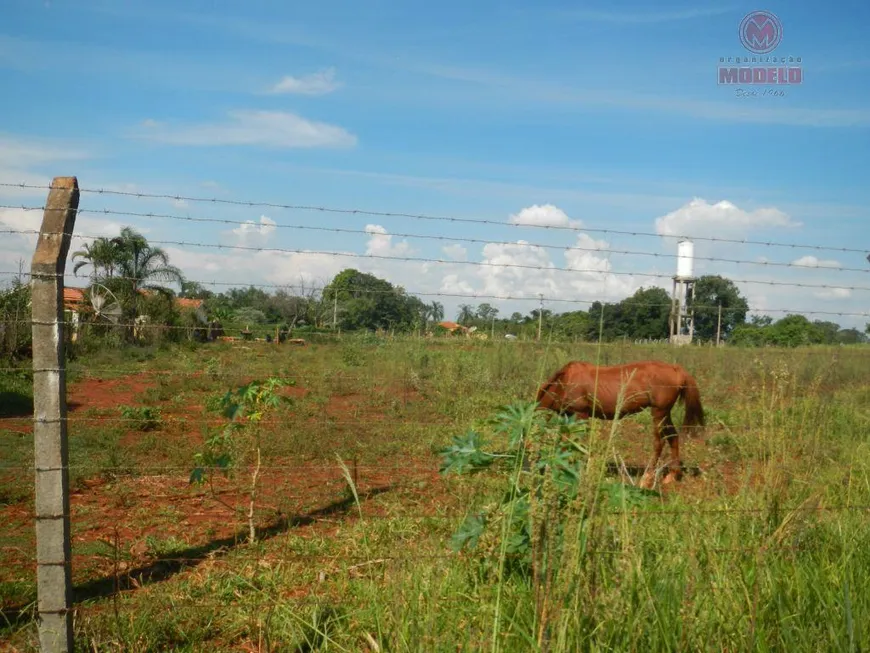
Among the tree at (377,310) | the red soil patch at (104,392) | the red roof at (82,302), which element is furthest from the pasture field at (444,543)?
the red soil patch at (104,392)

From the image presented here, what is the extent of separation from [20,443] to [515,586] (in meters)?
6.29

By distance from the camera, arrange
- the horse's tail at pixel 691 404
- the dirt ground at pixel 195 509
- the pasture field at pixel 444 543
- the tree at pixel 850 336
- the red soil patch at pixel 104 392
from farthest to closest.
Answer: the red soil patch at pixel 104 392 < the horse's tail at pixel 691 404 < the tree at pixel 850 336 < the dirt ground at pixel 195 509 < the pasture field at pixel 444 543

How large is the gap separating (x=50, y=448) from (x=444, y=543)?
1.98 meters

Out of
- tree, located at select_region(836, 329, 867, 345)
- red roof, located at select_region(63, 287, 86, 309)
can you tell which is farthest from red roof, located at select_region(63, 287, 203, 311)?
tree, located at select_region(836, 329, 867, 345)

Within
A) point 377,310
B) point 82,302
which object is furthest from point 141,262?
point 377,310

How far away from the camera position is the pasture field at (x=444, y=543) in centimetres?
250

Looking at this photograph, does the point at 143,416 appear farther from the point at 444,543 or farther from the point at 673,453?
the point at 673,453

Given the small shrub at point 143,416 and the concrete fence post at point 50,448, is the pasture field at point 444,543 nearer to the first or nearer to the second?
the small shrub at point 143,416

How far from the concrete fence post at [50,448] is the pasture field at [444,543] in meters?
0.20

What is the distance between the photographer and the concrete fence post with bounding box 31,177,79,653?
9.87ft

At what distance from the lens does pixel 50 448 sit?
3.03 m

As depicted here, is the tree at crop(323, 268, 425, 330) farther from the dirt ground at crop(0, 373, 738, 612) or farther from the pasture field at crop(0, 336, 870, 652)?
the dirt ground at crop(0, 373, 738, 612)

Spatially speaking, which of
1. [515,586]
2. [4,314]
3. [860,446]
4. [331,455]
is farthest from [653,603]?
[4,314]

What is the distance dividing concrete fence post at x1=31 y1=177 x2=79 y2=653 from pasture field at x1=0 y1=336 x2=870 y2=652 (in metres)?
0.20
